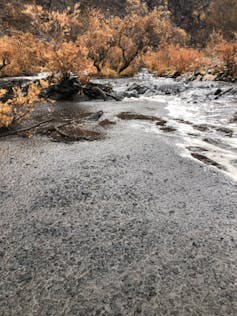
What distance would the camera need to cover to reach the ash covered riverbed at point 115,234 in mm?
2463

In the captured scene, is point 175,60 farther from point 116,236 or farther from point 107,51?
point 116,236

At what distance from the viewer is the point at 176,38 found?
135 ft

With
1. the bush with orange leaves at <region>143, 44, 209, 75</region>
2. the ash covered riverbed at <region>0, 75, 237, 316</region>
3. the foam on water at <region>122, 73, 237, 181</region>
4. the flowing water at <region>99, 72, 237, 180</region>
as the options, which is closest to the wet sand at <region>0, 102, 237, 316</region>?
the ash covered riverbed at <region>0, 75, 237, 316</region>

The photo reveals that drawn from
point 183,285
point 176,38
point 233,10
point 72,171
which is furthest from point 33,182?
point 233,10

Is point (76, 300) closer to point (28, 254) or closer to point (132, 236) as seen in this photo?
point (28, 254)

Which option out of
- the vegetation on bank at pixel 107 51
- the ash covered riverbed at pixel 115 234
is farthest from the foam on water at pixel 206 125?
the vegetation on bank at pixel 107 51

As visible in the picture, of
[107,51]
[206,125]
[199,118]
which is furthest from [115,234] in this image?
[107,51]

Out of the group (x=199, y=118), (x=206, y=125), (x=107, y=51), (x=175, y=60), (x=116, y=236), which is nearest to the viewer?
(x=116, y=236)

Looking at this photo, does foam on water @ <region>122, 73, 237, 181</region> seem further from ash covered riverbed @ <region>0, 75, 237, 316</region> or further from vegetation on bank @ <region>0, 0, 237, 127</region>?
vegetation on bank @ <region>0, 0, 237, 127</region>

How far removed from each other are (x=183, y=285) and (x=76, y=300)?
80 centimetres

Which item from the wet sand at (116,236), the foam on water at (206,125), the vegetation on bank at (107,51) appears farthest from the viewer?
the vegetation on bank at (107,51)

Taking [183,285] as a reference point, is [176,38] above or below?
below

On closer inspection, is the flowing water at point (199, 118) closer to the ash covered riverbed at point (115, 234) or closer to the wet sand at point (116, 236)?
the ash covered riverbed at point (115, 234)

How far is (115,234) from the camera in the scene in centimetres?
329
